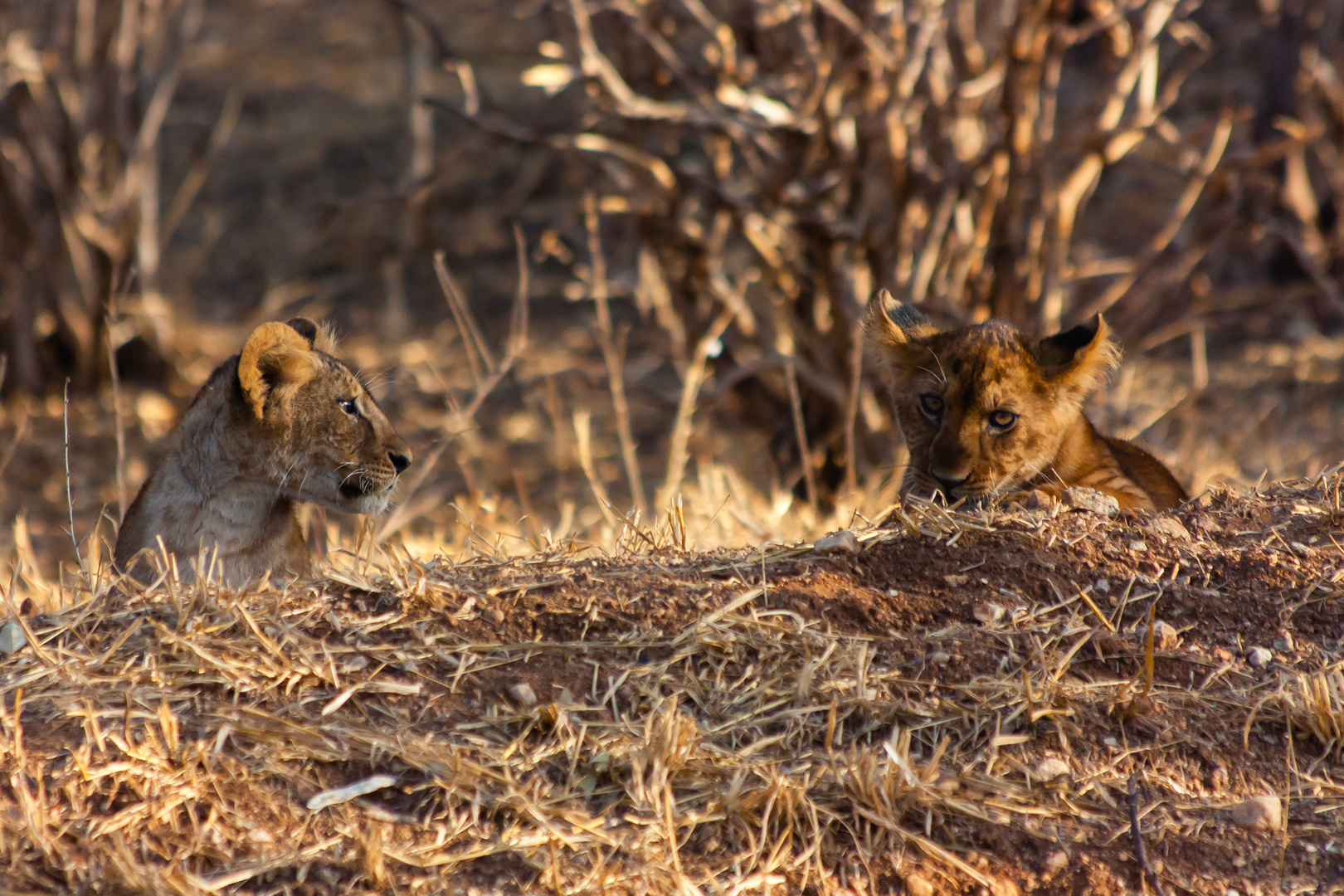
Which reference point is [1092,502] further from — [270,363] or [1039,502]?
[270,363]

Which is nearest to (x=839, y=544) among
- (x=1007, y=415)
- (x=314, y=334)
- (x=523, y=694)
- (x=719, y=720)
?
(x=719, y=720)

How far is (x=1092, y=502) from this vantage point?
142 inches

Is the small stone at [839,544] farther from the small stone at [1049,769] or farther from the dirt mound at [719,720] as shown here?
the small stone at [1049,769]

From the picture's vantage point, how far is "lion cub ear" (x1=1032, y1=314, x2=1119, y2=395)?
424cm

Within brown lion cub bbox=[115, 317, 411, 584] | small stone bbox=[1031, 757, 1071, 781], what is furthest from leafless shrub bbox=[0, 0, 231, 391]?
small stone bbox=[1031, 757, 1071, 781]

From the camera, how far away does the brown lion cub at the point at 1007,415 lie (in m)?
4.16

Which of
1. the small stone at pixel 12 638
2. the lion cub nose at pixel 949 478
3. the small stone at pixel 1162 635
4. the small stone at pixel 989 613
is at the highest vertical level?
the small stone at pixel 1162 635

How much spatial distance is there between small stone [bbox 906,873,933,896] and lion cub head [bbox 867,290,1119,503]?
171 cm

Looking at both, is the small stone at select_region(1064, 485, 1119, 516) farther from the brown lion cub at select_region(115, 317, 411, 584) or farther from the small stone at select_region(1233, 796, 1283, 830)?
the brown lion cub at select_region(115, 317, 411, 584)

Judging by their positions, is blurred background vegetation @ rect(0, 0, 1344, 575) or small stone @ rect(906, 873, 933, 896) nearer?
small stone @ rect(906, 873, 933, 896)

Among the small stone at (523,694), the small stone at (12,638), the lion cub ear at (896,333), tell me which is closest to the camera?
the small stone at (523,694)

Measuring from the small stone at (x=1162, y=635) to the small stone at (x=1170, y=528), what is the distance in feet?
1.22

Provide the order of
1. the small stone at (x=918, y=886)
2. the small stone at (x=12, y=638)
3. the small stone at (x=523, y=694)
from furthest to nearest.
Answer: the small stone at (x=12, y=638)
the small stone at (x=523, y=694)
the small stone at (x=918, y=886)

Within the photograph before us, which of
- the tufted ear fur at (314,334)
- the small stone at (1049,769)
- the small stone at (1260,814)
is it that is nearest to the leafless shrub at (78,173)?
the tufted ear fur at (314,334)
